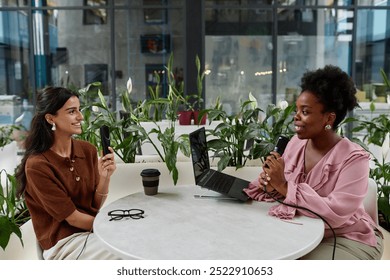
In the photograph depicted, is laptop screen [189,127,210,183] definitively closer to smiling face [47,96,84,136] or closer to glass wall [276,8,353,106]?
smiling face [47,96,84,136]

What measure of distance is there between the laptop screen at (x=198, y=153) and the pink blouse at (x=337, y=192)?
15.5 inches

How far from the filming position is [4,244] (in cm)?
184

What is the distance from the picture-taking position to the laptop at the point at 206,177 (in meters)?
1.84

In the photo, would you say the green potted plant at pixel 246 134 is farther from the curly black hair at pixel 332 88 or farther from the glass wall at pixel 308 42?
the glass wall at pixel 308 42

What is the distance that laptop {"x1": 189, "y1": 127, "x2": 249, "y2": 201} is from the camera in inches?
72.6

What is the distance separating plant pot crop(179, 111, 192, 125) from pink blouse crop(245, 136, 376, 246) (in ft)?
8.95

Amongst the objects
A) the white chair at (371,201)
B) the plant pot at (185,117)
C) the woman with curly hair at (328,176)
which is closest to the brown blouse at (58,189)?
the woman with curly hair at (328,176)

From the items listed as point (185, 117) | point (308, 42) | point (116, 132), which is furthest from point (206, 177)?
point (308, 42)

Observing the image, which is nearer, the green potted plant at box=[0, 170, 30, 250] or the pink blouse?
the pink blouse

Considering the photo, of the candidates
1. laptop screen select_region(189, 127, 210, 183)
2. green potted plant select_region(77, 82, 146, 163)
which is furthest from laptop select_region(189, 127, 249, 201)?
green potted plant select_region(77, 82, 146, 163)
